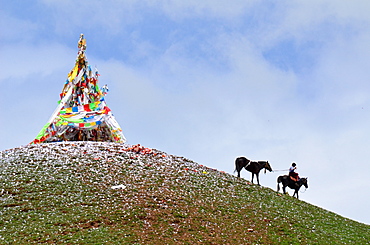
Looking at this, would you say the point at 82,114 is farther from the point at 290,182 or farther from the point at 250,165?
the point at 290,182

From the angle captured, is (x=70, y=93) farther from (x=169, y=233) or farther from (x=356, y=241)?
(x=356, y=241)

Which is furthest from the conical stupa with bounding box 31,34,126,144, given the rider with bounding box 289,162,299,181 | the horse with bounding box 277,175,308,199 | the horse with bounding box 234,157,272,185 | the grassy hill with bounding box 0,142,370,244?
the rider with bounding box 289,162,299,181

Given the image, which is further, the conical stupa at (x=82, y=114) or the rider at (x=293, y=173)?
the conical stupa at (x=82, y=114)

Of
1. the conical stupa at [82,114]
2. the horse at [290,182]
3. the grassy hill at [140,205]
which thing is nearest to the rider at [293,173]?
the horse at [290,182]

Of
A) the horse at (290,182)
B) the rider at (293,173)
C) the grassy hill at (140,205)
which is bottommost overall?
the grassy hill at (140,205)

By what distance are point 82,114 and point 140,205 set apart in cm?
2107

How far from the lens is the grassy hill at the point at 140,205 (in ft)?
81.4

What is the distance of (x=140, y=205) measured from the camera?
93.1 ft

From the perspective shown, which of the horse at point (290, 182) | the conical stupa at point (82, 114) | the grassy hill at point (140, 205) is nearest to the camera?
the grassy hill at point (140, 205)

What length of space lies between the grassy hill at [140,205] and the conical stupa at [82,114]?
5925mm

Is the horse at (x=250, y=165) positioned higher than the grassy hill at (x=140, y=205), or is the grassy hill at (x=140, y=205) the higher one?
the horse at (x=250, y=165)

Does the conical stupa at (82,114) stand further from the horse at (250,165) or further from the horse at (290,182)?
the horse at (290,182)

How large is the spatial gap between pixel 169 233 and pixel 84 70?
29.5 m

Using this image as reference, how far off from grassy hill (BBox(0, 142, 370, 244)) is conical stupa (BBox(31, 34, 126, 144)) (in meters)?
5.92
